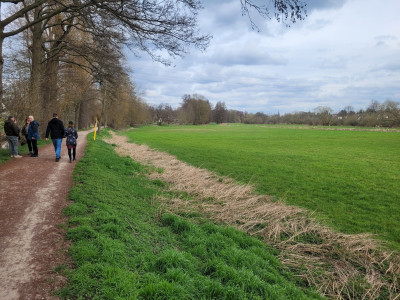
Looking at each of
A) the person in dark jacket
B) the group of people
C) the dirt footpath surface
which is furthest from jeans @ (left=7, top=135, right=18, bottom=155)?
the dirt footpath surface

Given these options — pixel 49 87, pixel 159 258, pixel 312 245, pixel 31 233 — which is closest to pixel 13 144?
pixel 31 233

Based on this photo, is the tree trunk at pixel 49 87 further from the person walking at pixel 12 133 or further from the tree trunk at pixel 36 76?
the person walking at pixel 12 133

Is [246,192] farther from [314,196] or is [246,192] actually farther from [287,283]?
[287,283]

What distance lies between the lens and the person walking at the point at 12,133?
35.9 feet

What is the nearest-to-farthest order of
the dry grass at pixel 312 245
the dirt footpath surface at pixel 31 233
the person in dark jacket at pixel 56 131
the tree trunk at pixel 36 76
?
the dirt footpath surface at pixel 31 233, the dry grass at pixel 312 245, the person in dark jacket at pixel 56 131, the tree trunk at pixel 36 76

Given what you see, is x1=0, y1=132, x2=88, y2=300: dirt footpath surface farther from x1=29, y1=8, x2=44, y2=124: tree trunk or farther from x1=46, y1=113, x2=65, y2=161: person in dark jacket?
x1=29, y1=8, x2=44, y2=124: tree trunk

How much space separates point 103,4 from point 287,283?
849cm

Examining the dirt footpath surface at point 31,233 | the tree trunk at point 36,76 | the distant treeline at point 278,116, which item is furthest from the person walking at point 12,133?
the distant treeline at point 278,116

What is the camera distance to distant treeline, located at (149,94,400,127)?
228 ft

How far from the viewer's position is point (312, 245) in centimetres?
553

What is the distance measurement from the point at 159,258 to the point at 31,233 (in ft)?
8.02

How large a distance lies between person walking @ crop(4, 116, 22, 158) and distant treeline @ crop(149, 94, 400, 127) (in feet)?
271

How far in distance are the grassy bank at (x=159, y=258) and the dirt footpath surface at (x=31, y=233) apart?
0.79ft

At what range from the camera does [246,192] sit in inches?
365
